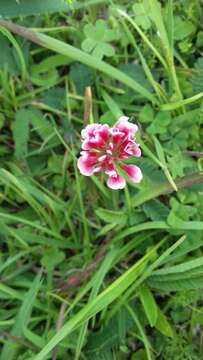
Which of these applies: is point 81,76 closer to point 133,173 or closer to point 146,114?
Result: point 146,114

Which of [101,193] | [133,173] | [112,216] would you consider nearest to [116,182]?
[133,173]

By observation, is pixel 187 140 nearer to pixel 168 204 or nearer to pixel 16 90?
pixel 168 204

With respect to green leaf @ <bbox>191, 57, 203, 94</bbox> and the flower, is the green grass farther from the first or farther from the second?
the flower

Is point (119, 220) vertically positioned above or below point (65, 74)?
below

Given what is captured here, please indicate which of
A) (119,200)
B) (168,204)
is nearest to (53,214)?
(119,200)

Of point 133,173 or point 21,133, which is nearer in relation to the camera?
point 133,173

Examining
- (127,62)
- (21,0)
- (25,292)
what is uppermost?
(21,0)

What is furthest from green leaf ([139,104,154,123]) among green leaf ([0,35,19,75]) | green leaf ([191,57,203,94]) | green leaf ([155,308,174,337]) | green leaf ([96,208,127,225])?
green leaf ([155,308,174,337])
